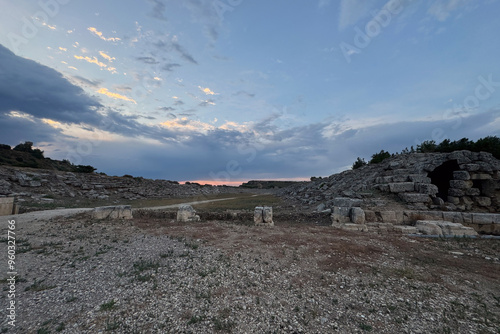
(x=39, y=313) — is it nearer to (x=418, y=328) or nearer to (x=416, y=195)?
(x=418, y=328)

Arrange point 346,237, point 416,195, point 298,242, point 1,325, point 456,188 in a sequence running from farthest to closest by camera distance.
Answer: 1. point 456,188
2. point 416,195
3. point 346,237
4. point 298,242
5. point 1,325

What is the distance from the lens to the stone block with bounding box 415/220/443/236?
10047mm

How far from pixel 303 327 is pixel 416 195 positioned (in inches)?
536

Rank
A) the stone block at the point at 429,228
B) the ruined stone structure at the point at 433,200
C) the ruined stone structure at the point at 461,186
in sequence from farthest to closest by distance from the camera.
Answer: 1. the ruined stone structure at the point at 461,186
2. the ruined stone structure at the point at 433,200
3. the stone block at the point at 429,228

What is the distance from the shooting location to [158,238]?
899 centimetres

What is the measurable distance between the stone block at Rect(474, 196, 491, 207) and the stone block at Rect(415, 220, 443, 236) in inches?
282

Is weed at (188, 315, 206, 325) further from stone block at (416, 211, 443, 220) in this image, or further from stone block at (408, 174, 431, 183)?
stone block at (408, 174, 431, 183)

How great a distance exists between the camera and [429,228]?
10.2m

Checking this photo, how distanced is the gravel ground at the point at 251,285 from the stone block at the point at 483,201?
681 centimetres

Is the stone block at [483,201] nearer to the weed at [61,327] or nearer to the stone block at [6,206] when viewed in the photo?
the weed at [61,327]

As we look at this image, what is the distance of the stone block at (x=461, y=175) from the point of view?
Answer: 551 inches

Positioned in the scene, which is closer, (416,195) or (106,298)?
(106,298)

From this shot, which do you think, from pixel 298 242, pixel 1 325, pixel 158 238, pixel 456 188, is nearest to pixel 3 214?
pixel 158 238

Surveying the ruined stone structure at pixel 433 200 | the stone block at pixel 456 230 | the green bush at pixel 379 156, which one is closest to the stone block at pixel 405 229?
the ruined stone structure at pixel 433 200
